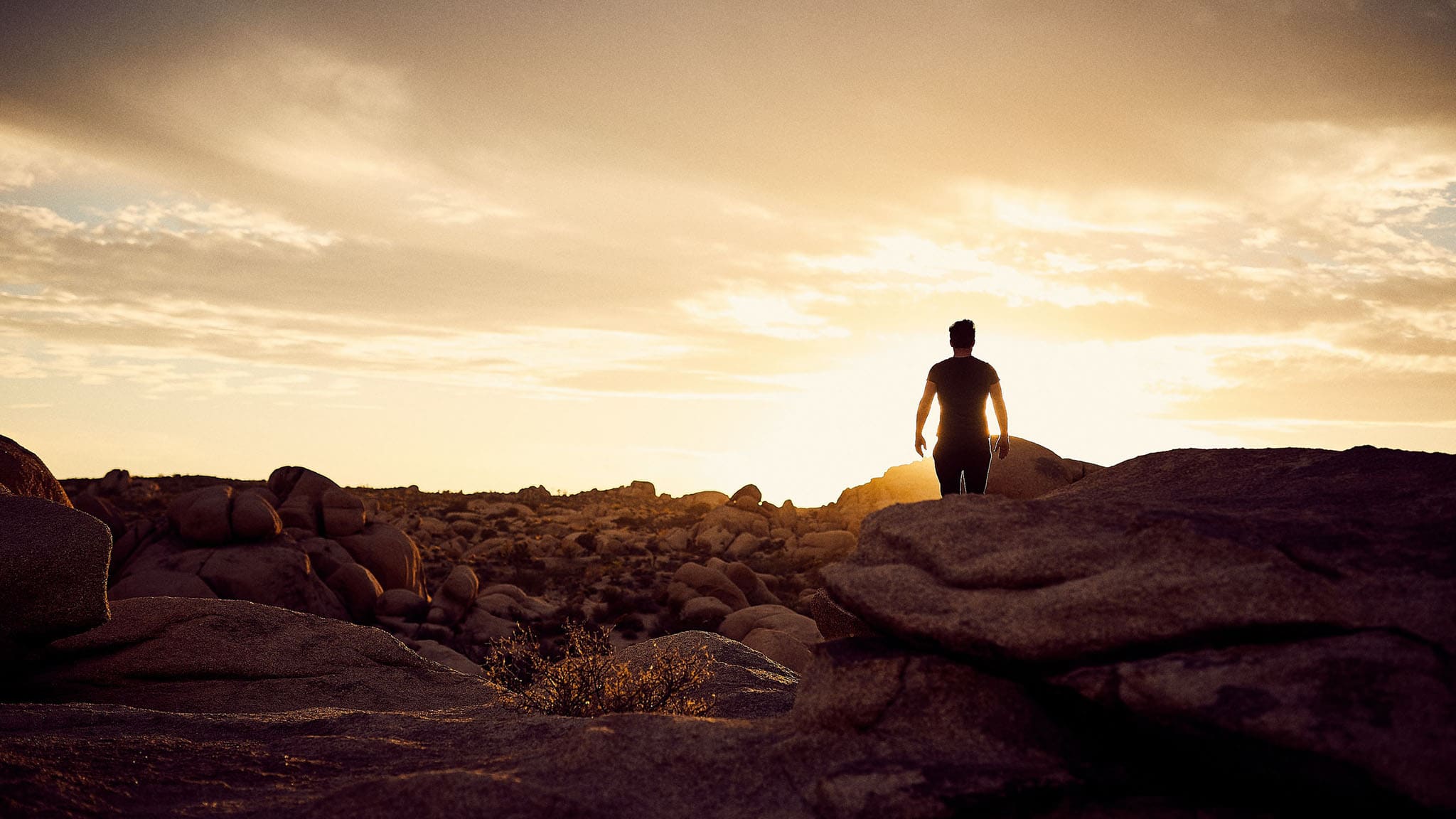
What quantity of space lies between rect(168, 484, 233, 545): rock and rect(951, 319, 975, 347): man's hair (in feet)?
57.8

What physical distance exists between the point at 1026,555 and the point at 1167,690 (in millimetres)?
1406

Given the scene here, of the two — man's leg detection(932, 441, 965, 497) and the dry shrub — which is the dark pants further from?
the dry shrub

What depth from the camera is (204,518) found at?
2128 cm

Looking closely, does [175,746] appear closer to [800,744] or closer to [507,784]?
[507,784]

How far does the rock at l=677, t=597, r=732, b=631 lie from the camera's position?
2480cm

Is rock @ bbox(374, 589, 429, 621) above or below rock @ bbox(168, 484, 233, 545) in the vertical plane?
below

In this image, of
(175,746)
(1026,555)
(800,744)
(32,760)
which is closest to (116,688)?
(175,746)

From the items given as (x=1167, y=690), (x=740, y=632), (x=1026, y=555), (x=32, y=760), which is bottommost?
(x=740, y=632)

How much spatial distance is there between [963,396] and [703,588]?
17904mm

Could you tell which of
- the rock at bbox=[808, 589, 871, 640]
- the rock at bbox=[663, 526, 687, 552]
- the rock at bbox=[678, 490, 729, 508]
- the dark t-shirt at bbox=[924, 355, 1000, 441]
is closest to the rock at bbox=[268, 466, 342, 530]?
the rock at bbox=[808, 589, 871, 640]

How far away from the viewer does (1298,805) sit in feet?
16.0

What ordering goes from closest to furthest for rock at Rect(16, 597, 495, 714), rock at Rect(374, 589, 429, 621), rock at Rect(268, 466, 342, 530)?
rock at Rect(16, 597, 495, 714) → rock at Rect(374, 589, 429, 621) → rock at Rect(268, 466, 342, 530)

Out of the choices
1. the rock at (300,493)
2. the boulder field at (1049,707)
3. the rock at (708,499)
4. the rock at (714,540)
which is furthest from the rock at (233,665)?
the rock at (708,499)

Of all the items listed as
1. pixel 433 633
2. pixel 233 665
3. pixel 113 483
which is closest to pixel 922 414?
pixel 233 665
